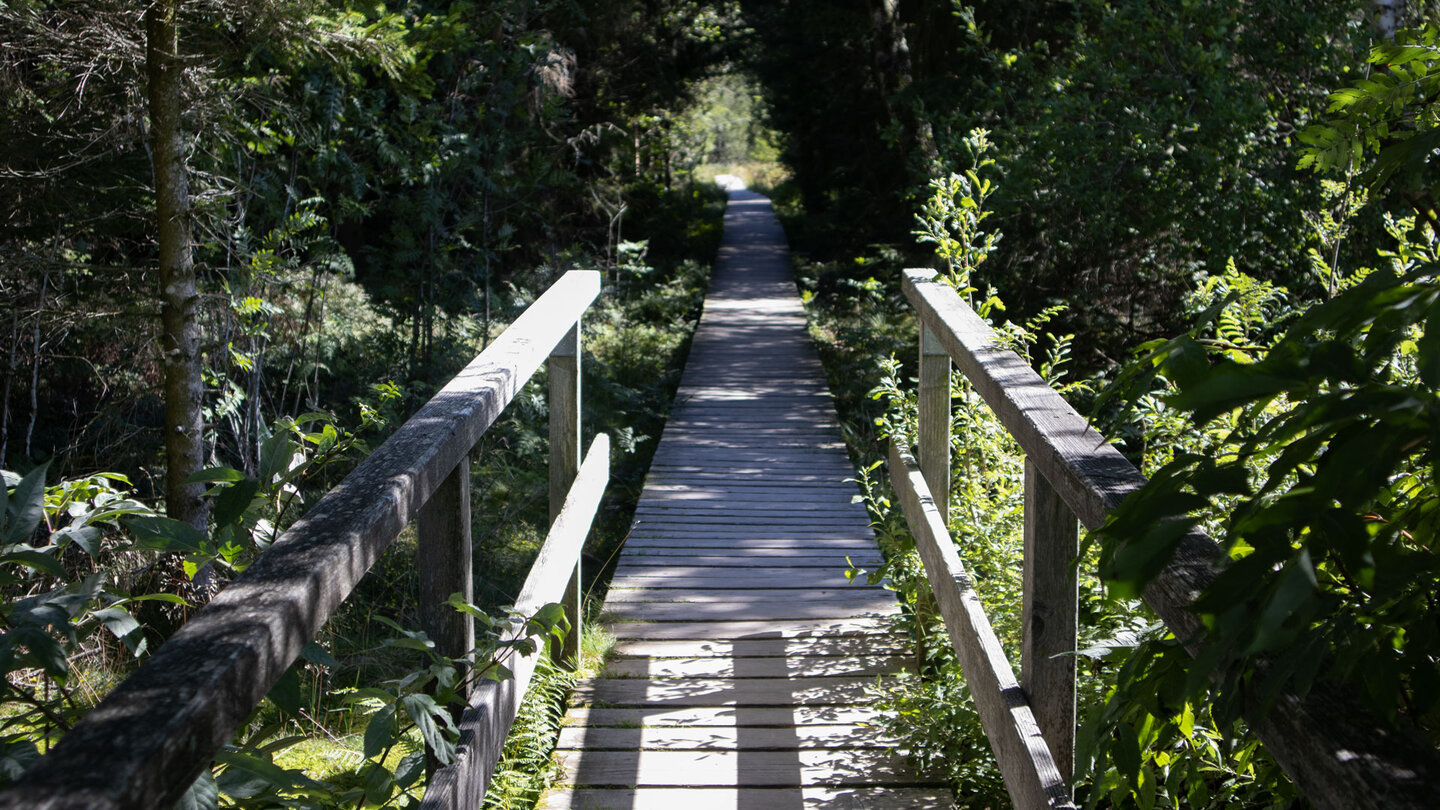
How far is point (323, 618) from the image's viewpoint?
4.40 ft

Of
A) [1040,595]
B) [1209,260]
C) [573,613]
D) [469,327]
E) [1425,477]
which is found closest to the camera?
[1425,477]

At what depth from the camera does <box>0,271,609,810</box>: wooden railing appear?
2.90ft

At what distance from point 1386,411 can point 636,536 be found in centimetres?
503

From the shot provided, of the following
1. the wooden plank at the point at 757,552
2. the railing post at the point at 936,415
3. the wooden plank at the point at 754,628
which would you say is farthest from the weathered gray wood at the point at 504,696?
the wooden plank at the point at 757,552

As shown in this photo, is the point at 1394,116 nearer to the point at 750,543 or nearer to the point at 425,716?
the point at 425,716

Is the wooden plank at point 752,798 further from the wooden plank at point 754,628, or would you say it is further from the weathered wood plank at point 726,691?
the wooden plank at point 754,628

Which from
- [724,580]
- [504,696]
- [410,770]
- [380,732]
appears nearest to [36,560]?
[380,732]

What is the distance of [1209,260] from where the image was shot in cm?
916

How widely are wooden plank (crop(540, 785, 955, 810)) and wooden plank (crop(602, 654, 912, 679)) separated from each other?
2.62 feet

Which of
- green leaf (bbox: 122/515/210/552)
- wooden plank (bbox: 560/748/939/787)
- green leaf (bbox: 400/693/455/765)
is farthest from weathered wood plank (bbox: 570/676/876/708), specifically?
green leaf (bbox: 122/515/210/552)

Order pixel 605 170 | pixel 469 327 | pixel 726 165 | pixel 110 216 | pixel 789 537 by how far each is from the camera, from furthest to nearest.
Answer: pixel 726 165 → pixel 605 170 → pixel 469 327 → pixel 110 216 → pixel 789 537

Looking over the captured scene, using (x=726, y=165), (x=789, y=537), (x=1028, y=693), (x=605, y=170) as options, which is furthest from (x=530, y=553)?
(x=726, y=165)

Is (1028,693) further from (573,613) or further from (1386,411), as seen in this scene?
(573,613)

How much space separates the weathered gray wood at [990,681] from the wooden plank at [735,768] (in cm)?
55
